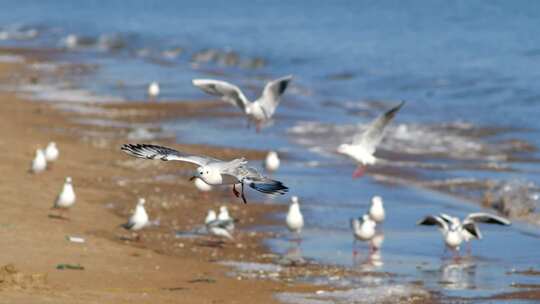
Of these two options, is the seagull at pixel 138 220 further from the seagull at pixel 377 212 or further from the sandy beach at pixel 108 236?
the seagull at pixel 377 212

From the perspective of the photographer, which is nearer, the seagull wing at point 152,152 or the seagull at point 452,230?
the seagull wing at point 152,152

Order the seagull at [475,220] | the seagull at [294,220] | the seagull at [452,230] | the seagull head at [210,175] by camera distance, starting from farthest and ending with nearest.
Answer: the seagull at [294,220] < the seagull at [475,220] < the seagull at [452,230] < the seagull head at [210,175]

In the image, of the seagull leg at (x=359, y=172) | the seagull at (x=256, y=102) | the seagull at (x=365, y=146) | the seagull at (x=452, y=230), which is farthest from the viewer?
the seagull leg at (x=359, y=172)

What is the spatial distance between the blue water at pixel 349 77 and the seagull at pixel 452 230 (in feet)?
0.81

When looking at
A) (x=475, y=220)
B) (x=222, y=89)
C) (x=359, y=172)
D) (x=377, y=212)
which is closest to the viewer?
(x=475, y=220)

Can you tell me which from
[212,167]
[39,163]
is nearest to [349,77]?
[39,163]

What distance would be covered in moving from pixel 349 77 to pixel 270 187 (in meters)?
25.9

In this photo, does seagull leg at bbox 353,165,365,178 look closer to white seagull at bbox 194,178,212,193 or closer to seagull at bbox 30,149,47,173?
white seagull at bbox 194,178,212,193

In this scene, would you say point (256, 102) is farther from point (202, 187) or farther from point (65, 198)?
point (65, 198)

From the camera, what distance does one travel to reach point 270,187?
29.9ft

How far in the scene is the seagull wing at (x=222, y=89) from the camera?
49.4 feet

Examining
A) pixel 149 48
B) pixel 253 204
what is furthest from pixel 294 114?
pixel 149 48

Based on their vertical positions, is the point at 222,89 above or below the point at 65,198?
above

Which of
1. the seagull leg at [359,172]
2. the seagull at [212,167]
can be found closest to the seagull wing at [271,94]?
the seagull leg at [359,172]
